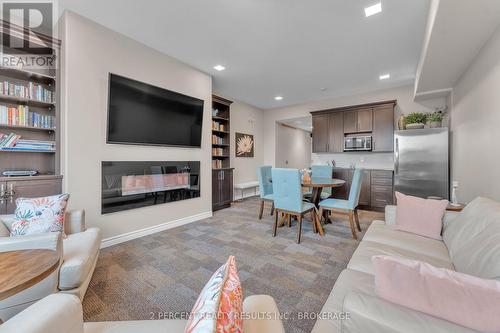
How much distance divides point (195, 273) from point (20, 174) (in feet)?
7.35


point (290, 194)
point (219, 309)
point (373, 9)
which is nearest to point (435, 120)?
point (373, 9)

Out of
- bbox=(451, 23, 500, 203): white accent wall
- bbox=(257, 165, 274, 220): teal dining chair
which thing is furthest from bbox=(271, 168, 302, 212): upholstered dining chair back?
bbox=(451, 23, 500, 203): white accent wall

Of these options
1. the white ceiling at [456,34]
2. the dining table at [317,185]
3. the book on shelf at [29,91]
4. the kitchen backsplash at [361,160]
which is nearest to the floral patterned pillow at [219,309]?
the white ceiling at [456,34]

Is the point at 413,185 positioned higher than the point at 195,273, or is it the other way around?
the point at 413,185

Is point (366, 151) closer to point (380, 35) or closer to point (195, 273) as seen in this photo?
point (380, 35)

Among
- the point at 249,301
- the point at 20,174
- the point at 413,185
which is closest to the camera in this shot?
the point at 249,301

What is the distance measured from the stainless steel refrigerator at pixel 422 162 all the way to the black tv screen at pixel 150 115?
3.88 meters

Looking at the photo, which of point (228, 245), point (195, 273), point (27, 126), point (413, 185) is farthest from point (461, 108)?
point (27, 126)

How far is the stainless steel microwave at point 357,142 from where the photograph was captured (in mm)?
4789

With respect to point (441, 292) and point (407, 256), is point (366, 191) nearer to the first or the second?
point (407, 256)

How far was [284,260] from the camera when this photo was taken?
2.37 m

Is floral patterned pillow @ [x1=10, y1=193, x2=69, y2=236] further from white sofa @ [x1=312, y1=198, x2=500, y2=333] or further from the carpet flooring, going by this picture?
white sofa @ [x1=312, y1=198, x2=500, y2=333]

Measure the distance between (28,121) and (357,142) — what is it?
18.7 ft

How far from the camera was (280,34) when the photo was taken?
2.78 meters
